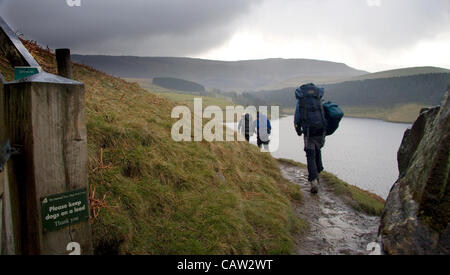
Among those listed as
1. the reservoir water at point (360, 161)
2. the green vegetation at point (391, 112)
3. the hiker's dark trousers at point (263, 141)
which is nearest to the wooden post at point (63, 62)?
the hiker's dark trousers at point (263, 141)

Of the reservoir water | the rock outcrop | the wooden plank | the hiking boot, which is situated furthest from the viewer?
the reservoir water

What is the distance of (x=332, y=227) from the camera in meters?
7.31

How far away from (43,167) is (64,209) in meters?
0.48

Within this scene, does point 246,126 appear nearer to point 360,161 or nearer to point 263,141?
point 263,141

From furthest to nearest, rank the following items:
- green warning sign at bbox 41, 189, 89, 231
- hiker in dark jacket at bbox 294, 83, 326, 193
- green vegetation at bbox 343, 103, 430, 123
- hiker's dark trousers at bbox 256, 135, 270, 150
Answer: green vegetation at bbox 343, 103, 430, 123 → hiker's dark trousers at bbox 256, 135, 270, 150 → hiker in dark jacket at bbox 294, 83, 326, 193 → green warning sign at bbox 41, 189, 89, 231

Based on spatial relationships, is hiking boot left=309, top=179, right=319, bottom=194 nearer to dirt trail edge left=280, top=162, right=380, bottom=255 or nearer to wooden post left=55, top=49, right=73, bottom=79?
dirt trail edge left=280, top=162, right=380, bottom=255

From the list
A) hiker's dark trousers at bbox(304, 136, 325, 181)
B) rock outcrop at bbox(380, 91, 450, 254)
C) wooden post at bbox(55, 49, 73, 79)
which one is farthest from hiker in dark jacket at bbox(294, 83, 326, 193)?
wooden post at bbox(55, 49, 73, 79)

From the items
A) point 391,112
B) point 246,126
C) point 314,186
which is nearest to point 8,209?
point 314,186

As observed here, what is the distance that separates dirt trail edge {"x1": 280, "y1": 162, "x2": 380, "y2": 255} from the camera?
6065mm

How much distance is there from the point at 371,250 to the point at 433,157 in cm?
246

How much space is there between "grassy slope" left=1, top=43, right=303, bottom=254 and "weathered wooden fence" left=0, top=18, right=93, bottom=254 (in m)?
1.73

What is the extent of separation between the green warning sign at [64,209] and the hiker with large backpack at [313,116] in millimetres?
7121
